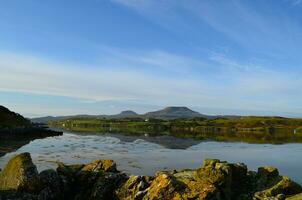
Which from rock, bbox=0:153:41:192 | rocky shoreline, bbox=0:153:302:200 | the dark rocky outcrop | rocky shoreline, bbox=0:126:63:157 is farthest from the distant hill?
rock, bbox=0:153:41:192

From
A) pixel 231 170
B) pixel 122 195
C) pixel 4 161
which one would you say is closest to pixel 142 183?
pixel 122 195

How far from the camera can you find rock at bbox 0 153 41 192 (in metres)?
22.9

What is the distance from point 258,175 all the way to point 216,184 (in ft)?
18.5

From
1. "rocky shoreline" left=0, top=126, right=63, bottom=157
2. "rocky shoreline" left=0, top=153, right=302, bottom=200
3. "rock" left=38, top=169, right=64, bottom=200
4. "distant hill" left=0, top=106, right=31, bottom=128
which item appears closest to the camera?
"rocky shoreline" left=0, top=153, right=302, bottom=200

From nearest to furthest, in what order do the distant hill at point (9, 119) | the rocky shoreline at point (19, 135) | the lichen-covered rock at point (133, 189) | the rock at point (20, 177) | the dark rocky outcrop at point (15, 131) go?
the rock at point (20, 177) → the lichen-covered rock at point (133, 189) → the rocky shoreline at point (19, 135) → the dark rocky outcrop at point (15, 131) → the distant hill at point (9, 119)

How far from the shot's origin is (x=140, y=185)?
24797 millimetres

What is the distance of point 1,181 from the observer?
966 inches

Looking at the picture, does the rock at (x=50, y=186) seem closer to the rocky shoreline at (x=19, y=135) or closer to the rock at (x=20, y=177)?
the rock at (x=20, y=177)

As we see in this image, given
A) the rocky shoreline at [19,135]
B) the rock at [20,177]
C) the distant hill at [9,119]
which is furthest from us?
the distant hill at [9,119]

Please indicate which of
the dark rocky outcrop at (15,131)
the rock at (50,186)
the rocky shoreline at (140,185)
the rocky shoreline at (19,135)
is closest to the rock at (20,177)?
the rocky shoreline at (140,185)

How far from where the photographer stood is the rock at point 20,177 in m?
22.9

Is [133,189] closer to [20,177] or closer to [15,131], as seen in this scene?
[20,177]

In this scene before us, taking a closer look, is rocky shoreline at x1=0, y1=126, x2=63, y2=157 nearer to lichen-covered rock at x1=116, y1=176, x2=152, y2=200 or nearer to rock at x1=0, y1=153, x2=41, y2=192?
rock at x1=0, y1=153, x2=41, y2=192

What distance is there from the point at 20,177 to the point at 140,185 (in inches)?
287
